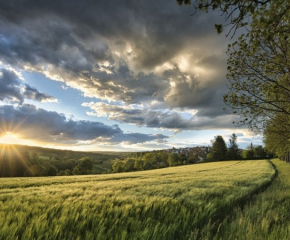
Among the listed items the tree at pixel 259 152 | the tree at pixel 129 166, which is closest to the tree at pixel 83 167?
the tree at pixel 129 166

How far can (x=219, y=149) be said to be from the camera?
113125 mm

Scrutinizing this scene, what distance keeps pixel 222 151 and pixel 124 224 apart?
396 ft

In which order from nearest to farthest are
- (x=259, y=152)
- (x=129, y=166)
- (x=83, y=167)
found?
1. (x=83, y=167)
2. (x=129, y=166)
3. (x=259, y=152)

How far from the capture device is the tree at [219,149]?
11269 cm

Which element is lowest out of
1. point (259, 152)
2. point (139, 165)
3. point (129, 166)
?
point (129, 166)

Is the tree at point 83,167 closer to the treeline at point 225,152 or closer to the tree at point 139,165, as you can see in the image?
the tree at point 139,165

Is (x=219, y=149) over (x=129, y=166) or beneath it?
over

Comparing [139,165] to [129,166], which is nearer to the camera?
[139,165]

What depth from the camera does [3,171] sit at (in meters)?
64.6

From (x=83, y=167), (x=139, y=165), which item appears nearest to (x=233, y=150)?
(x=139, y=165)

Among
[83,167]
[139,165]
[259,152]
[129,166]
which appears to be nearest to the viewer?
[83,167]

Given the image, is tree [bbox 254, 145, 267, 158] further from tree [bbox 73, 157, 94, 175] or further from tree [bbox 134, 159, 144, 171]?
tree [bbox 73, 157, 94, 175]

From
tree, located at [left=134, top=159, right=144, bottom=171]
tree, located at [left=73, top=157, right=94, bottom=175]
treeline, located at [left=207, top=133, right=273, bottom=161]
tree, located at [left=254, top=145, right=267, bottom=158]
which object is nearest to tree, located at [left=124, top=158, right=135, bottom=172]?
tree, located at [left=134, top=159, right=144, bottom=171]

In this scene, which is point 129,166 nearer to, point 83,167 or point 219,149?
point 83,167
